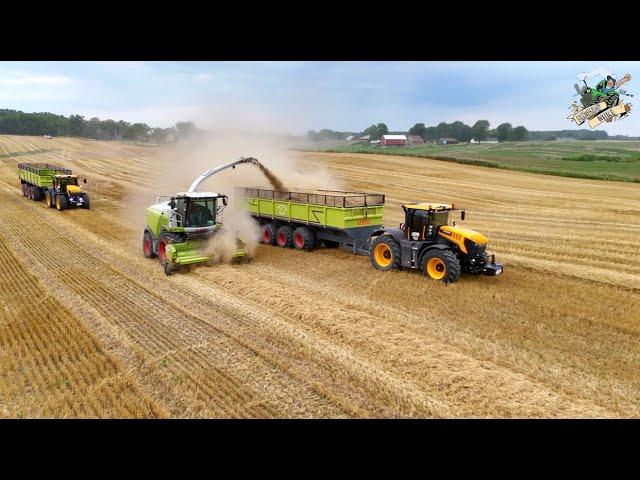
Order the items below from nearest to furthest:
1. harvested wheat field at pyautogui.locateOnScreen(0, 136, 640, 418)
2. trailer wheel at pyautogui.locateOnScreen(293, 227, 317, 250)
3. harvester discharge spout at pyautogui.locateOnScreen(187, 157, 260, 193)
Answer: harvested wheat field at pyautogui.locateOnScreen(0, 136, 640, 418)
harvester discharge spout at pyautogui.locateOnScreen(187, 157, 260, 193)
trailer wheel at pyautogui.locateOnScreen(293, 227, 317, 250)

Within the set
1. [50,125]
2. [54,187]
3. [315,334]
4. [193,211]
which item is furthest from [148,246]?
[50,125]

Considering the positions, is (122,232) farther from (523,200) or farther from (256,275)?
(523,200)

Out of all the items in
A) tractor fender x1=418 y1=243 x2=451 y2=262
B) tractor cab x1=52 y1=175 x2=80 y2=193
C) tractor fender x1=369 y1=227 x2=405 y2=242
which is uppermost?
tractor cab x1=52 y1=175 x2=80 y2=193

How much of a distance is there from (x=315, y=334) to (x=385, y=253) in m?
5.45

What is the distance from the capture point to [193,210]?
13.8 metres

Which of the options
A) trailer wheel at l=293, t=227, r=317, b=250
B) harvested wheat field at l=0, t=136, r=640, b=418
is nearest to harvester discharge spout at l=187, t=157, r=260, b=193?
harvested wheat field at l=0, t=136, r=640, b=418

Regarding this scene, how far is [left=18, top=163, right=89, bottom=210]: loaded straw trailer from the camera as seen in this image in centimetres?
2425

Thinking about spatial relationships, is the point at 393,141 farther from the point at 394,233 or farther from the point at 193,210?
the point at 193,210

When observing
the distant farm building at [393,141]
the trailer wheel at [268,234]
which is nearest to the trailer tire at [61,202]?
the trailer wheel at [268,234]

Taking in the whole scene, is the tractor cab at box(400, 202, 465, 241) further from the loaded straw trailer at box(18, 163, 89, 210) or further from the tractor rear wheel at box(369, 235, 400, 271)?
the loaded straw trailer at box(18, 163, 89, 210)

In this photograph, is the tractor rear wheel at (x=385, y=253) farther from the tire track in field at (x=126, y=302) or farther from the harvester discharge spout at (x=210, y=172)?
the harvester discharge spout at (x=210, y=172)

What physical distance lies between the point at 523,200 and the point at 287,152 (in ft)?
48.0

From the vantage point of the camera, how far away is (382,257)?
13789 millimetres
